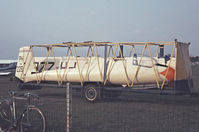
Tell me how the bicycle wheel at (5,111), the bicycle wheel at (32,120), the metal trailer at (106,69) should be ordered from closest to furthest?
the bicycle wheel at (32,120) < the bicycle wheel at (5,111) < the metal trailer at (106,69)

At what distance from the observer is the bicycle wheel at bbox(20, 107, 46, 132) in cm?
547

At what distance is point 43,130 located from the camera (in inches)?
215

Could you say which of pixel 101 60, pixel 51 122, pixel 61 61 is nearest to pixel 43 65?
pixel 61 61

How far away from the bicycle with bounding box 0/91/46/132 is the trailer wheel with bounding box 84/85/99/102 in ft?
21.6

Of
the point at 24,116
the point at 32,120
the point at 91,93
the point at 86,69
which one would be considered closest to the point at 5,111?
the point at 24,116

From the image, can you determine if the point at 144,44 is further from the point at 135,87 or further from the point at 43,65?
the point at 43,65

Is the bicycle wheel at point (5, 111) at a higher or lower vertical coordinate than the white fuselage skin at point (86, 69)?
lower

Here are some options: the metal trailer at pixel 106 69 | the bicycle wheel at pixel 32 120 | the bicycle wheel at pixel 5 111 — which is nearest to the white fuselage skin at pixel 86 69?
the metal trailer at pixel 106 69

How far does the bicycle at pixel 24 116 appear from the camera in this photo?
5.52 metres

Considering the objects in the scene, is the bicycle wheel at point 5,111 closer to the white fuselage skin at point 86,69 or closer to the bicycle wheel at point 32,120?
the bicycle wheel at point 32,120

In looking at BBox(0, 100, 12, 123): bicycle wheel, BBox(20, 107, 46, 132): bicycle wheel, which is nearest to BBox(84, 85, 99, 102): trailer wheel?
BBox(0, 100, 12, 123): bicycle wheel

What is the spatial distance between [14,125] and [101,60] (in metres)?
7.77

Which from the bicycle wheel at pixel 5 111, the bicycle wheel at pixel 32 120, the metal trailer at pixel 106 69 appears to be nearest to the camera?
the bicycle wheel at pixel 32 120

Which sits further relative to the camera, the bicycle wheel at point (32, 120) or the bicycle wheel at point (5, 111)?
the bicycle wheel at point (5, 111)
